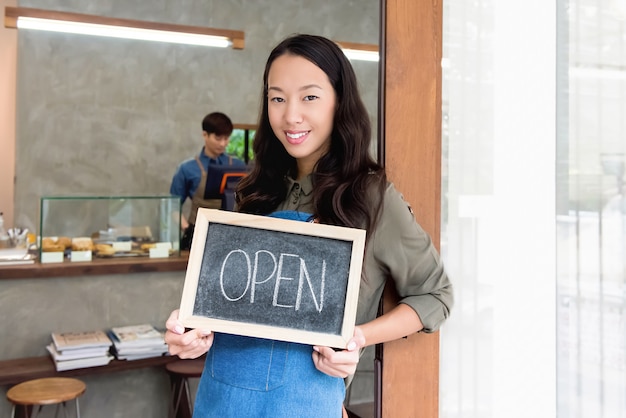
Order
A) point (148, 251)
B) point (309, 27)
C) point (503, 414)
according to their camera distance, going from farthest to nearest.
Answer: point (309, 27)
point (148, 251)
point (503, 414)

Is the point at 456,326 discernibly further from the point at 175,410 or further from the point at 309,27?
the point at 309,27

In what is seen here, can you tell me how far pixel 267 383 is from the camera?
3.88ft

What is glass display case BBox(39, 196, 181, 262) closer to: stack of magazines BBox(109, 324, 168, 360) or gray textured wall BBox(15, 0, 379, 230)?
stack of magazines BBox(109, 324, 168, 360)

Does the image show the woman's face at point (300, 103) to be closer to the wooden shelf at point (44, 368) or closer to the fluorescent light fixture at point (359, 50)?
the wooden shelf at point (44, 368)

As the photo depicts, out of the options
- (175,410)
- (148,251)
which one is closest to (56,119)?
(148,251)

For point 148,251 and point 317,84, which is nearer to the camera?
point 317,84

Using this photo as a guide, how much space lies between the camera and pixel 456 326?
1598mm

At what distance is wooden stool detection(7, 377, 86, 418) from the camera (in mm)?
2646

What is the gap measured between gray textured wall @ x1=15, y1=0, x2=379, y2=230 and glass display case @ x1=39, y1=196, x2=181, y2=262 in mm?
2367

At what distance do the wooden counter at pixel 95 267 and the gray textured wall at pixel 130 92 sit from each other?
8.19ft

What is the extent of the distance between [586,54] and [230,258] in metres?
1.03

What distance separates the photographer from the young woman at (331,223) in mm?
1189

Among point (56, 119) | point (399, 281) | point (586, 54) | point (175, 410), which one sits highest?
point (56, 119)

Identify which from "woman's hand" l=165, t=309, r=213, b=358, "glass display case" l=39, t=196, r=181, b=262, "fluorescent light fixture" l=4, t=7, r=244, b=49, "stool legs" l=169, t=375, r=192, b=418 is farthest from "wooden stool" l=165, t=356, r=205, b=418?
"fluorescent light fixture" l=4, t=7, r=244, b=49
